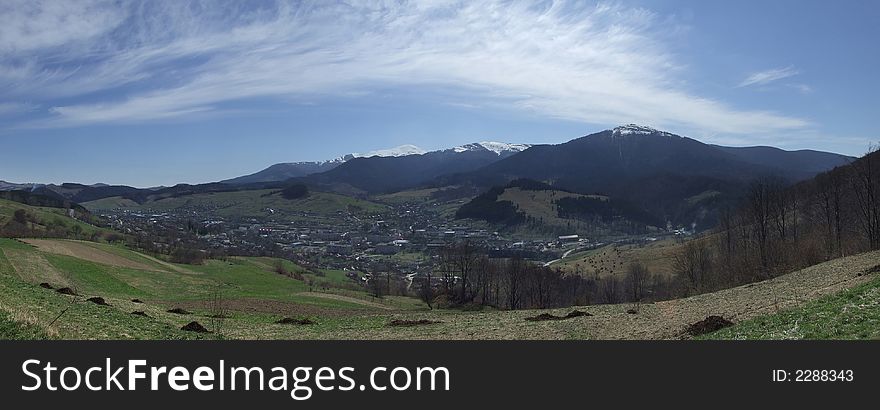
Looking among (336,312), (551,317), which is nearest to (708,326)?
(551,317)

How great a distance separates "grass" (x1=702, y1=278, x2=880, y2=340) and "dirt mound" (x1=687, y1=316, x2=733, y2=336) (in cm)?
69

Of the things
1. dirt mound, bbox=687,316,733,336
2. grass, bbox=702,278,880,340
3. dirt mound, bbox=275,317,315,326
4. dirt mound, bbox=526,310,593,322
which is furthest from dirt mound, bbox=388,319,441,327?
grass, bbox=702,278,880,340

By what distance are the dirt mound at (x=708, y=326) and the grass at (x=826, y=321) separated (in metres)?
0.69

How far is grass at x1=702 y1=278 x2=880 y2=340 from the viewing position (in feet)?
50.4

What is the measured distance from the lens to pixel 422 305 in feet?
245

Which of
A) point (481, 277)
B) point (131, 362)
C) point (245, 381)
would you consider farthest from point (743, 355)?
point (481, 277)

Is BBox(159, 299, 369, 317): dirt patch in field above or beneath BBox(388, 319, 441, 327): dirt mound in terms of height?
beneath

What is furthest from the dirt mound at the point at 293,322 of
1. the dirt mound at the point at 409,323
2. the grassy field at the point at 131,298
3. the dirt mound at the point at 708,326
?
the dirt mound at the point at 708,326

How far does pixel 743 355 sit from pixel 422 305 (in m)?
63.2

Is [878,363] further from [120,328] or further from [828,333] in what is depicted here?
[120,328]

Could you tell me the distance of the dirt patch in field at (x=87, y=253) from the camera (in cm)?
6406

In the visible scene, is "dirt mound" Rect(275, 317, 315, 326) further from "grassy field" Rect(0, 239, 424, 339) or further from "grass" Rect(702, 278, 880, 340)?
"grass" Rect(702, 278, 880, 340)

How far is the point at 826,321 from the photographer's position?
56.4ft

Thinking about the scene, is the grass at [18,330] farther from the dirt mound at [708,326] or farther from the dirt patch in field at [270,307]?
the dirt patch in field at [270,307]
